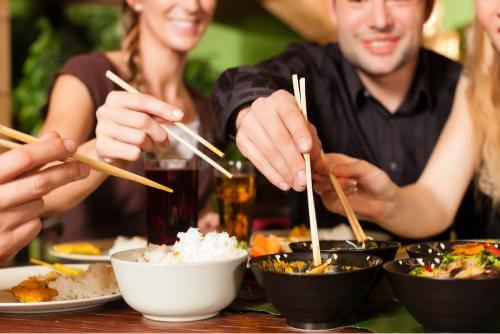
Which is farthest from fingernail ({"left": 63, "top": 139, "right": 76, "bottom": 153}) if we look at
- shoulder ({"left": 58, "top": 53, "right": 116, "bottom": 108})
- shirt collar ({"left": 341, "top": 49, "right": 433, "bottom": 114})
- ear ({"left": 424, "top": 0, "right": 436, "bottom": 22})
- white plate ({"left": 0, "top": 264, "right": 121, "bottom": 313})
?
ear ({"left": 424, "top": 0, "right": 436, "bottom": 22})

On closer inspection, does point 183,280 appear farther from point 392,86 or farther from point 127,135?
point 392,86

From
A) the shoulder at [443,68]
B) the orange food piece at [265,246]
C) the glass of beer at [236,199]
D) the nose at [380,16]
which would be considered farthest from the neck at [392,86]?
the orange food piece at [265,246]

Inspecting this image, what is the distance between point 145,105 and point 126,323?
452 millimetres

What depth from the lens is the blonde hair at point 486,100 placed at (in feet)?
6.38

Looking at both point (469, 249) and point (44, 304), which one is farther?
point (469, 249)

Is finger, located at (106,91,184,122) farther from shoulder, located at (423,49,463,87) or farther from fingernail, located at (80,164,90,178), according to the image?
shoulder, located at (423,49,463,87)

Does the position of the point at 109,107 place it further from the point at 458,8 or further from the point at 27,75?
the point at 27,75

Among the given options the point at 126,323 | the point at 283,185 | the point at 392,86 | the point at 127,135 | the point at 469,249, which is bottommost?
the point at 126,323

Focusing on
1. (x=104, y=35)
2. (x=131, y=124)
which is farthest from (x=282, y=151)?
(x=104, y=35)

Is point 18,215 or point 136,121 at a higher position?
point 136,121

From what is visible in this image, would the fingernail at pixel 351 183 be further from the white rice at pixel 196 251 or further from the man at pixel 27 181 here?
the man at pixel 27 181

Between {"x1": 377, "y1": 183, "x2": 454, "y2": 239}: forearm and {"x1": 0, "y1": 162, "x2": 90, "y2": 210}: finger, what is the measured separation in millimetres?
1010

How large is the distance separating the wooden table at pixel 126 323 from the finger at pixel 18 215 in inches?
6.0

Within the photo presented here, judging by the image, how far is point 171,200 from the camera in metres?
1.44
